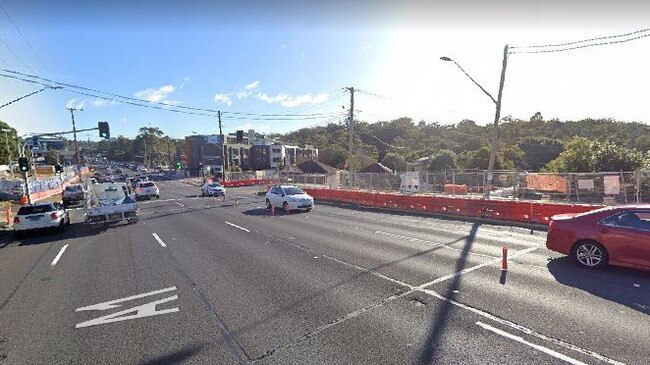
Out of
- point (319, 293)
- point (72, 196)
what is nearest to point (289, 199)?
point (319, 293)

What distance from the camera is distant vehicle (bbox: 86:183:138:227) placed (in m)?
15.6

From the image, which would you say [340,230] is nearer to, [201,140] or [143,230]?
[143,230]

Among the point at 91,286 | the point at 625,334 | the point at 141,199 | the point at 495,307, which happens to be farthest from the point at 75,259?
the point at 141,199

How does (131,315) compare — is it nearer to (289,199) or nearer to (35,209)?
(35,209)

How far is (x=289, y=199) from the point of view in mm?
20781

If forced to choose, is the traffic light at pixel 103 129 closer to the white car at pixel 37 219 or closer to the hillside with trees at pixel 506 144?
the white car at pixel 37 219

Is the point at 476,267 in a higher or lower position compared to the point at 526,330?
lower

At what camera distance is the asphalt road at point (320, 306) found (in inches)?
182

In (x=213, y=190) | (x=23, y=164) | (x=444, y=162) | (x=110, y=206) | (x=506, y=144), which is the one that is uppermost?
(x=506, y=144)

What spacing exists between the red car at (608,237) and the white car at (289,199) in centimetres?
1390

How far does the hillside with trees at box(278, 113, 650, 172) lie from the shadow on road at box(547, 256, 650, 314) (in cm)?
3123

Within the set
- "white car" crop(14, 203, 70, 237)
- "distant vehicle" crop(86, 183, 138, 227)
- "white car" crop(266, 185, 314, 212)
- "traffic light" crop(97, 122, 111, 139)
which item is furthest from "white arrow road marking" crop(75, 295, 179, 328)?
"traffic light" crop(97, 122, 111, 139)

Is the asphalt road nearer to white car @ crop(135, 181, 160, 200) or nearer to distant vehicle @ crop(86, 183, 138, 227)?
distant vehicle @ crop(86, 183, 138, 227)

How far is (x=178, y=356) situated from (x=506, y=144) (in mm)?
100251
